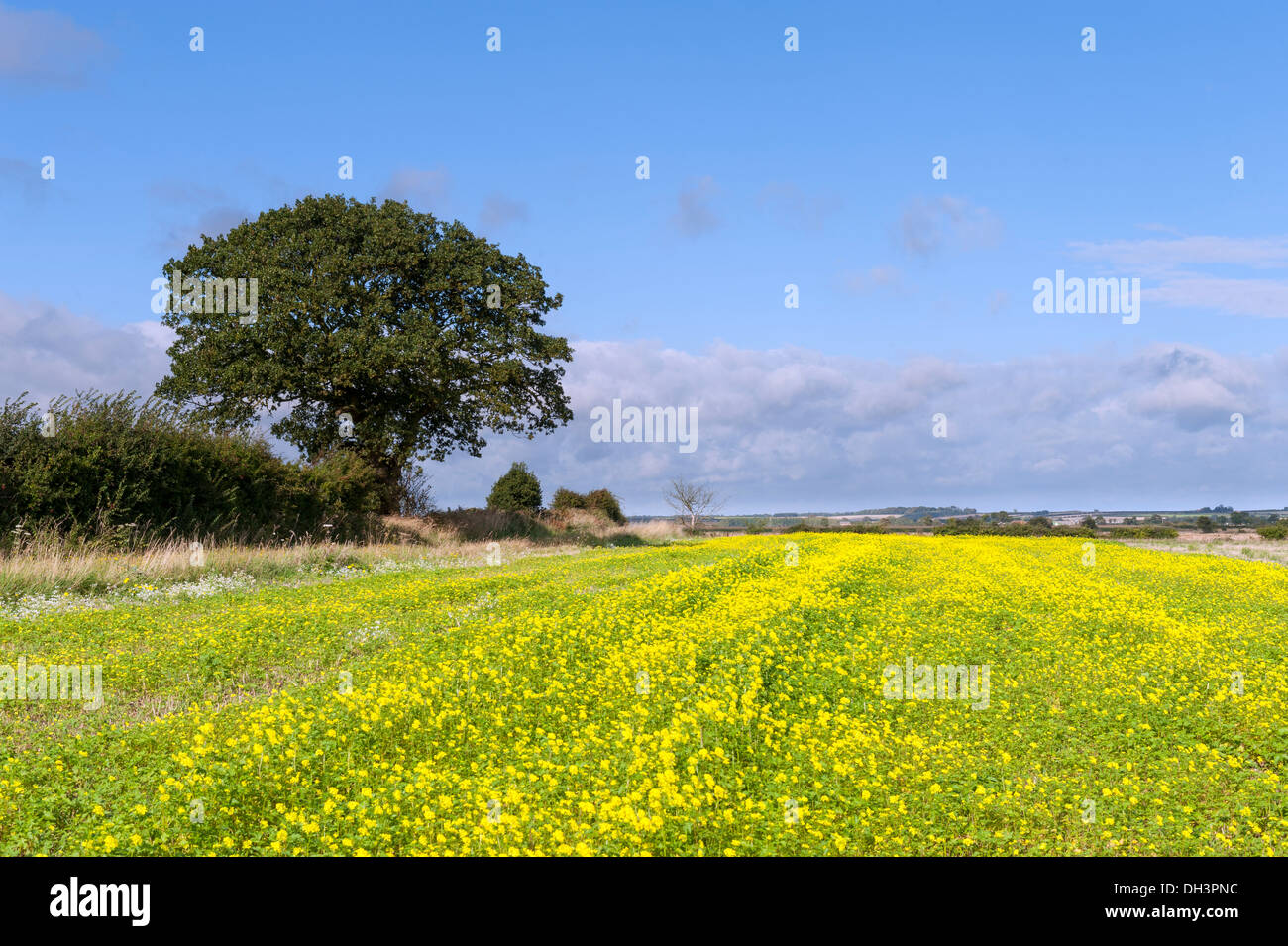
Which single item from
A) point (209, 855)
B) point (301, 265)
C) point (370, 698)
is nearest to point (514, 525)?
point (301, 265)

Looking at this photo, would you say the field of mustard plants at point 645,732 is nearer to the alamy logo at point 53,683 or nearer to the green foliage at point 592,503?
the alamy logo at point 53,683

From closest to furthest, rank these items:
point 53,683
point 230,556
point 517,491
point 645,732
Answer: point 645,732, point 53,683, point 230,556, point 517,491

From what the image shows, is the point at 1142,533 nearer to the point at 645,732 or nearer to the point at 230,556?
the point at 230,556

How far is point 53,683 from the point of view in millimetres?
11055

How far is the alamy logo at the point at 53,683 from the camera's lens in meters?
10.6

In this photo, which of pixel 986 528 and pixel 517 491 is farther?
pixel 986 528

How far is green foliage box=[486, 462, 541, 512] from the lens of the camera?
56.8 meters

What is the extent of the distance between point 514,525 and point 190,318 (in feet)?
64.4

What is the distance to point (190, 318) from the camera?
3706 centimetres
